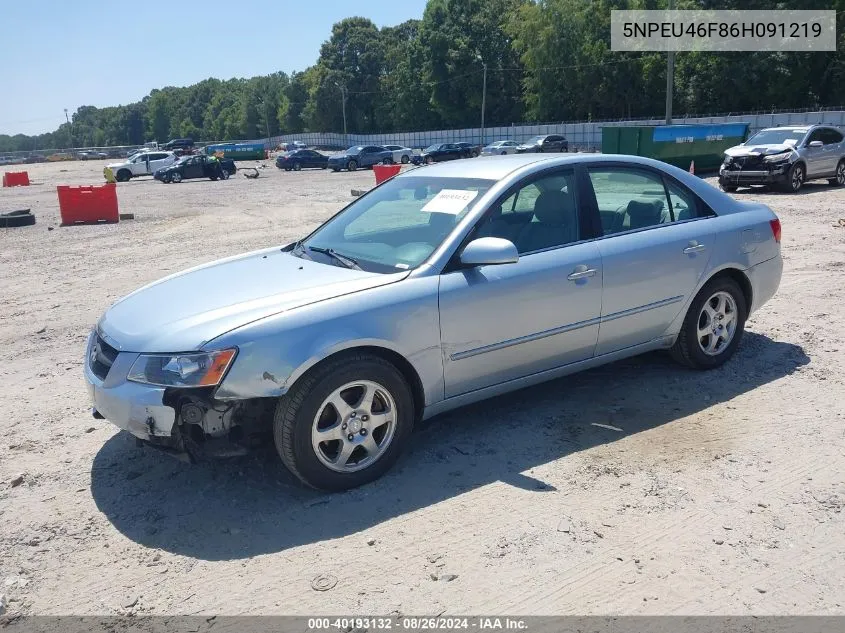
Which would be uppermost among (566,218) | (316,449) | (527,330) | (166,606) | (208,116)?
(208,116)

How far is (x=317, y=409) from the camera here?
3662mm

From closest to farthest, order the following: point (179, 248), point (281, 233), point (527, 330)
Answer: point (527, 330), point (179, 248), point (281, 233)

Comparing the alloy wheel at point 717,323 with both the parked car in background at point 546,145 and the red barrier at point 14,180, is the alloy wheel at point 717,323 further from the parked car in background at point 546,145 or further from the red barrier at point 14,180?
the red barrier at point 14,180

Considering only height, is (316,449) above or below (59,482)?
above

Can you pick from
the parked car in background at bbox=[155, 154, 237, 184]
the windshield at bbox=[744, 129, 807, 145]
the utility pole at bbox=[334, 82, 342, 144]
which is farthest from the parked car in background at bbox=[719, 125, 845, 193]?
the utility pole at bbox=[334, 82, 342, 144]

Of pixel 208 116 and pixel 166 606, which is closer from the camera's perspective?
pixel 166 606

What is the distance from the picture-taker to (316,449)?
3.73 metres

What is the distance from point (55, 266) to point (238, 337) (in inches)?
384

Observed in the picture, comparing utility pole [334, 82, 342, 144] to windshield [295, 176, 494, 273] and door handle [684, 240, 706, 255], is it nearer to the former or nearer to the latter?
windshield [295, 176, 494, 273]

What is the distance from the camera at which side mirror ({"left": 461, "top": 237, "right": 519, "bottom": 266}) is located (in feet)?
13.2

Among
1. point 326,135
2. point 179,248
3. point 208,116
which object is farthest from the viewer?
point 208,116

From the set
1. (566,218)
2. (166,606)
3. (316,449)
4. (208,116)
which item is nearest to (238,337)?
(316,449)

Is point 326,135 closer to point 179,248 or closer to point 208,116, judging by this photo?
point 208,116

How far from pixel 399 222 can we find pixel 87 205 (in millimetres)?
16432
